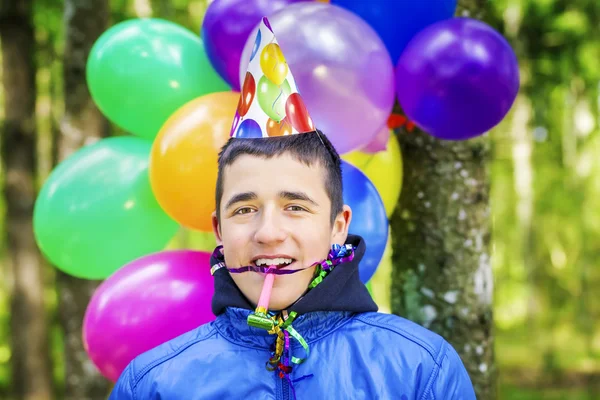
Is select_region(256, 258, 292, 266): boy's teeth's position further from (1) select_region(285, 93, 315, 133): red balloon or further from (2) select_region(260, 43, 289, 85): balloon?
(2) select_region(260, 43, 289, 85): balloon

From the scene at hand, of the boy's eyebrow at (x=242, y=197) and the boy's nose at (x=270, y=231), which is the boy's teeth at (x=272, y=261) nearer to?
the boy's nose at (x=270, y=231)

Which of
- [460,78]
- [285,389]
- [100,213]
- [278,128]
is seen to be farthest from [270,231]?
[100,213]

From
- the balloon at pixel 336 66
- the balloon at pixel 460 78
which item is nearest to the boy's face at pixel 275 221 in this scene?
the balloon at pixel 336 66

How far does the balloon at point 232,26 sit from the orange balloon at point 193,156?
15 centimetres

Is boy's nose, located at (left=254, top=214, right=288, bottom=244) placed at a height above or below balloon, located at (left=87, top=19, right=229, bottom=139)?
below

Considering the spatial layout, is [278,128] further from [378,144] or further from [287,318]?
[378,144]

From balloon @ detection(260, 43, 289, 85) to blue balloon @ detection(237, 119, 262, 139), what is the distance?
0.41ft

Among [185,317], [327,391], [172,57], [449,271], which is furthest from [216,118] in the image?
[449,271]

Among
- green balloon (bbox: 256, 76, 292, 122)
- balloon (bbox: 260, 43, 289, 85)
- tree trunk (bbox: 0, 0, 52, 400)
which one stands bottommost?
tree trunk (bbox: 0, 0, 52, 400)

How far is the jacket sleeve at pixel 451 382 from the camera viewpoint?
1579 mm

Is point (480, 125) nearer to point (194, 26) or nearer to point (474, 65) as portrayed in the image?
point (474, 65)

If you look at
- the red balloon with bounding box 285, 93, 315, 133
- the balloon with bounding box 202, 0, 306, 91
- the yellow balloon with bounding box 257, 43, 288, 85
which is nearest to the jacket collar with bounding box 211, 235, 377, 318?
the red balloon with bounding box 285, 93, 315, 133

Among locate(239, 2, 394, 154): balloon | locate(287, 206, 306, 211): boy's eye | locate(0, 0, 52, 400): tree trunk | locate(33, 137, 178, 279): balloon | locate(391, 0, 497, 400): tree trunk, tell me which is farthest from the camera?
locate(0, 0, 52, 400): tree trunk

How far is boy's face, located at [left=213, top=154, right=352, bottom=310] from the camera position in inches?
64.6
